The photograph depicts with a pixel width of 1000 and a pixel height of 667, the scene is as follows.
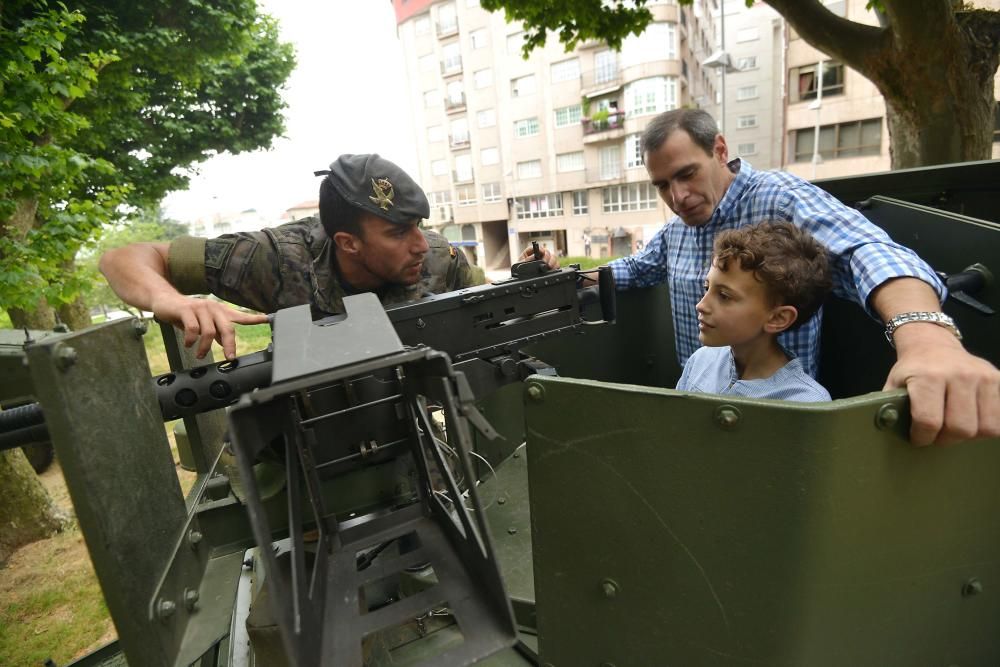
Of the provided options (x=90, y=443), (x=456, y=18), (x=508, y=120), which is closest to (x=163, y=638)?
(x=90, y=443)

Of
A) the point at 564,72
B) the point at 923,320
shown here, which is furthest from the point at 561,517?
the point at 564,72

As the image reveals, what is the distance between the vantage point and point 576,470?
3.49 ft

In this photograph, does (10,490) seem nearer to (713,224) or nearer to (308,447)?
(308,447)

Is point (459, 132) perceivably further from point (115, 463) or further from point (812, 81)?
point (115, 463)

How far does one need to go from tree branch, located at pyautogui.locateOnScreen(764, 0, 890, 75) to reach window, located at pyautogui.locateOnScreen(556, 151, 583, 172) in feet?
59.0

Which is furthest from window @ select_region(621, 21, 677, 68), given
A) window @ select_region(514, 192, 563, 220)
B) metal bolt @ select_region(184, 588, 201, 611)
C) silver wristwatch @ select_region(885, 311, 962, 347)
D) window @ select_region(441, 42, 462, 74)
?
metal bolt @ select_region(184, 588, 201, 611)

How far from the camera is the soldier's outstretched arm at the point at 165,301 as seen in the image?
1.45 metres

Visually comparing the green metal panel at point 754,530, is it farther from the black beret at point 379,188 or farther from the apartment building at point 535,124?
the apartment building at point 535,124

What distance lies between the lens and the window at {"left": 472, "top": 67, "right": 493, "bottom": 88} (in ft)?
73.3

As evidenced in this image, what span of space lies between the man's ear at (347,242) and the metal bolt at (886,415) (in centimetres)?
186

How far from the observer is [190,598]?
1.08 metres

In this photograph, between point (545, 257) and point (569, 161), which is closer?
point (545, 257)

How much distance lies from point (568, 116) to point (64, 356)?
2232cm

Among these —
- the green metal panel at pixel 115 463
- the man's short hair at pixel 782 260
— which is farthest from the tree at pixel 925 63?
the green metal panel at pixel 115 463
